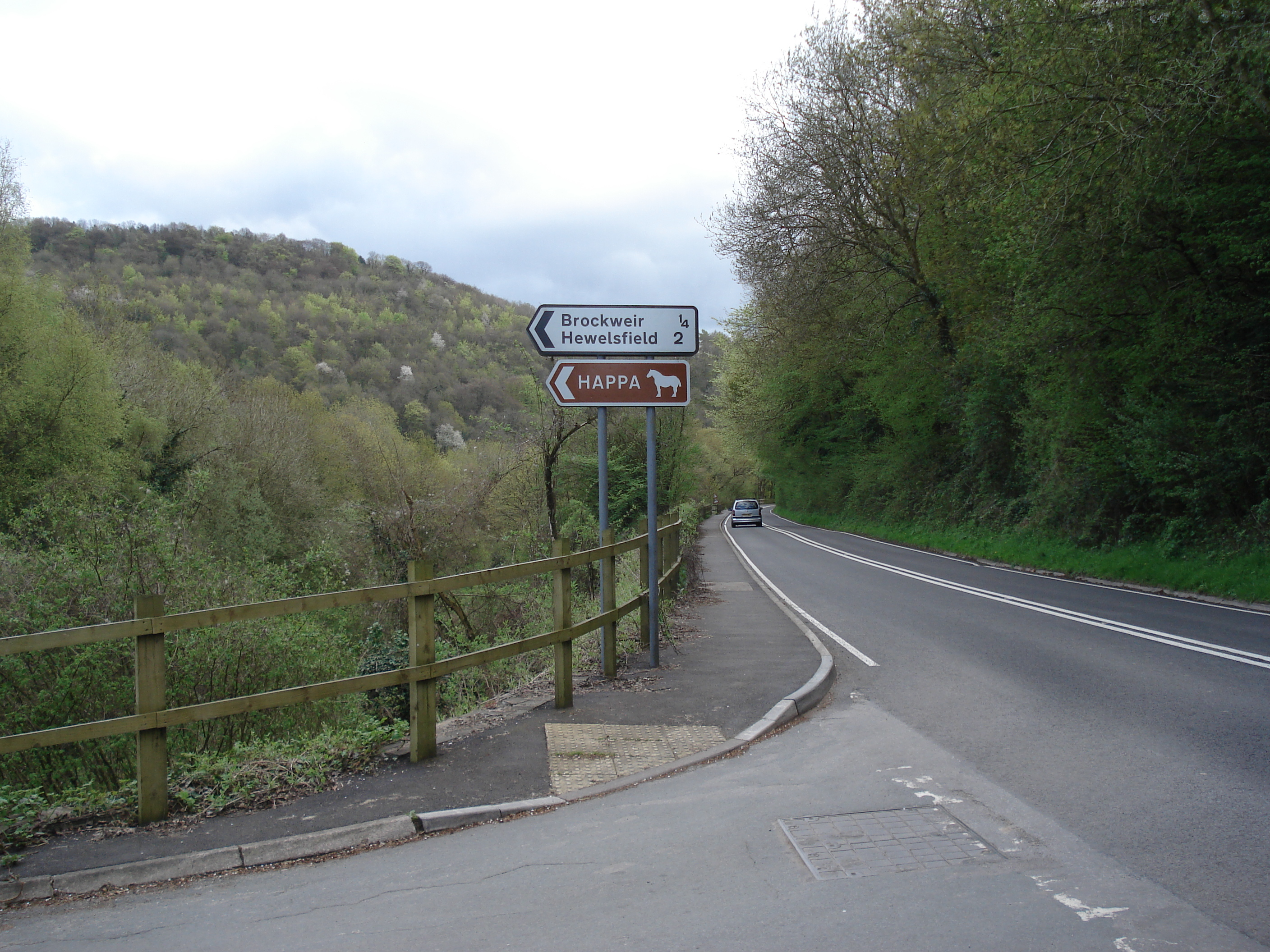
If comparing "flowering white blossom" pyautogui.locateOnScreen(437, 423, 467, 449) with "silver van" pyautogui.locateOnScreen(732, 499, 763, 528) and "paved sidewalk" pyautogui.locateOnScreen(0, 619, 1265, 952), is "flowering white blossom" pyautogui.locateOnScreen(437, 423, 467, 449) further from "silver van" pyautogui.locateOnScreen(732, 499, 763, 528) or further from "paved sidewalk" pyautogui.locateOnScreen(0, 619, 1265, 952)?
"paved sidewalk" pyautogui.locateOnScreen(0, 619, 1265, 952)

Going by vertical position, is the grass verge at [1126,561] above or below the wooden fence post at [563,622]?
below

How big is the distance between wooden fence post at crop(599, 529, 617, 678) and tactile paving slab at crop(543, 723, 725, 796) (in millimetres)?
1348

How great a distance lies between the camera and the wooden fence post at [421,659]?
5.10 metres

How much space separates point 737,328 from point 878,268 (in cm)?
1501

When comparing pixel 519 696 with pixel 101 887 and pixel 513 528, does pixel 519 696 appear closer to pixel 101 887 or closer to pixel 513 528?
pixel 101 887

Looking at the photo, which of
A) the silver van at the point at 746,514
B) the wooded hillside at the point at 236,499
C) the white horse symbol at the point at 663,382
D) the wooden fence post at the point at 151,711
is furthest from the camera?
the silver van at the point at 746,514

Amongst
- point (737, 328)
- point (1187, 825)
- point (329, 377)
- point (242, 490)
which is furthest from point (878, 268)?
point (329, 377)

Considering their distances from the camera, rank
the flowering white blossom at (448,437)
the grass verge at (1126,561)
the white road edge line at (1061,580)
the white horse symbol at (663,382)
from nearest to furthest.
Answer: the white horse symbol at (663,382)
the white road edge line at (1061,580)
the grass verge at (1126,561)
the flowering white blossom at (448,437)

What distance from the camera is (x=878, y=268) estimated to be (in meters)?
27.7

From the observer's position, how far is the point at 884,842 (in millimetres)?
3980

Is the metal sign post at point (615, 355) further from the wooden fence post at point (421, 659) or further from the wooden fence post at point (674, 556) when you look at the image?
the wooden fence post at point (674, 556)

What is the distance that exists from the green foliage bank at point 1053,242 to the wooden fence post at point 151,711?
12.9 metres

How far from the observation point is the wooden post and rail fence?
405 cm

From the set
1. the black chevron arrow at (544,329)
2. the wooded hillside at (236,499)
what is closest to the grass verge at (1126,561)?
the wooded hillside at (236,499)
